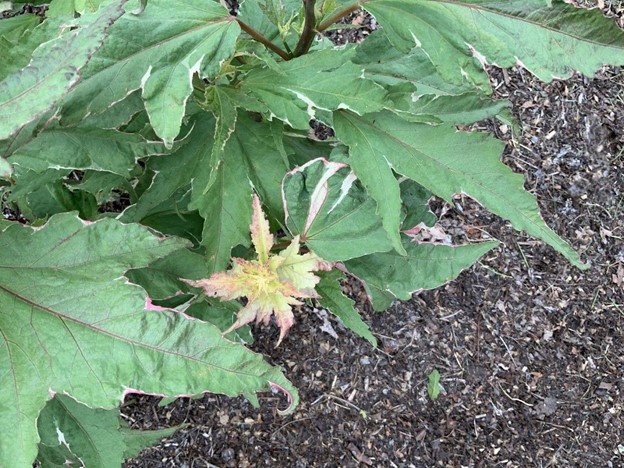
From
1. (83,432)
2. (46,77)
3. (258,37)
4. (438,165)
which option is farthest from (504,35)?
(83,432)

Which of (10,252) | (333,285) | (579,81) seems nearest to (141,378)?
(10,252)

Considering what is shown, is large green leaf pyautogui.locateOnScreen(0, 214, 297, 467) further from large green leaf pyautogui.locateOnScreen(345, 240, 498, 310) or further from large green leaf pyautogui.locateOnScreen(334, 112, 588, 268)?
large green leaf pyautogui.locateOnScreen(345, 240, 498, 310)

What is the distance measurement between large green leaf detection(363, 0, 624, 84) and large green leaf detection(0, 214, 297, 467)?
53 cm

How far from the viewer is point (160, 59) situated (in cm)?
93

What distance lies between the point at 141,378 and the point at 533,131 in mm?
1769

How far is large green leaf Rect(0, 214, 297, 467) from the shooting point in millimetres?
833

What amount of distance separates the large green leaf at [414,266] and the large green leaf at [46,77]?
2.53 ft

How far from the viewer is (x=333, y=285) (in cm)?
119

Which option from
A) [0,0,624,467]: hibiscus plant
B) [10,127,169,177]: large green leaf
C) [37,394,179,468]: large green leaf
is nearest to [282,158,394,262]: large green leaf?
[0,0,624,467]: hibiscus plant

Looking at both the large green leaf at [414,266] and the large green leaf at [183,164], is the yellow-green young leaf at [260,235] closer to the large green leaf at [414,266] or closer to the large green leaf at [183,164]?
the large green leaf at [183,164]

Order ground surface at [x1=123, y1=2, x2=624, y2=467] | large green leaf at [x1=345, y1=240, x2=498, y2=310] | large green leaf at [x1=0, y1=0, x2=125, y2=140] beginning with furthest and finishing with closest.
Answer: ground surface at [x1=123, y1=2, x2=624, y2=467] < large green leaf at [x1=345, y1=240, x2=498, y2=310] < large green leaf at [x1=0, y1=0, x2=125, y2=140]

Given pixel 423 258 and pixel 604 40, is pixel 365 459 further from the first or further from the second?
pixel 604 40

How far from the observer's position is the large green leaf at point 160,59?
892 millimetres

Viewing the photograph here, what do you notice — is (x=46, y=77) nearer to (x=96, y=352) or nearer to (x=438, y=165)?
(x=96, y=352)
